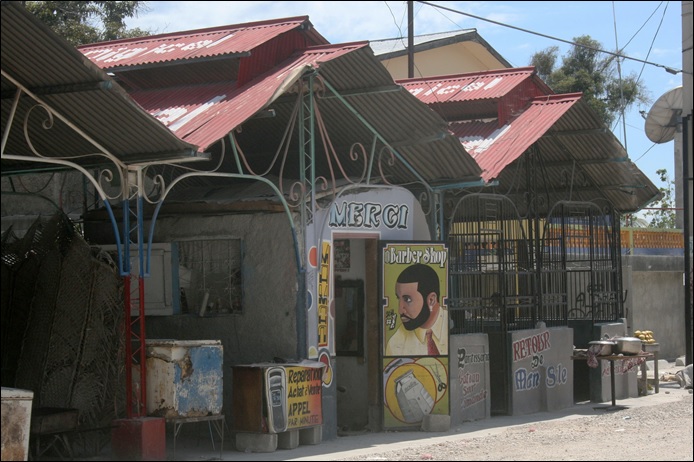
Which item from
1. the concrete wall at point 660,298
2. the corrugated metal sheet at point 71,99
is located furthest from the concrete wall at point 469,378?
the concrete wall at point 660,298

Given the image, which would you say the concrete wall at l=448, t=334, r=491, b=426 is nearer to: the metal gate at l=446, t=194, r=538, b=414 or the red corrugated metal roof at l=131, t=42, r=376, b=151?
the metal gate at l=446, t=194, r=538, b=414

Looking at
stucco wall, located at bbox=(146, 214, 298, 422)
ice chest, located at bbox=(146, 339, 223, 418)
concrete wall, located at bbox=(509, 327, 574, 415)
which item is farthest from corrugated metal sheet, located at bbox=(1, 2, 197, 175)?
concrete wall, located at bbox=(509, 327, 574, 415)

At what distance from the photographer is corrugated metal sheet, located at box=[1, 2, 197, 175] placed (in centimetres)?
988

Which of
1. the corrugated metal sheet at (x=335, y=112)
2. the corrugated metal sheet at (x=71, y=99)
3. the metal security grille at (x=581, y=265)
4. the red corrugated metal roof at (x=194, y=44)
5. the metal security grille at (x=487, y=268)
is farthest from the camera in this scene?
the metal security grille at (x=581, y=265)

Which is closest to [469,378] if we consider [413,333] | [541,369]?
[413,333]

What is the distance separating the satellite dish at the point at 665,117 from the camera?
2184 centimetres

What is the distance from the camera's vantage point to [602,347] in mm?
16578

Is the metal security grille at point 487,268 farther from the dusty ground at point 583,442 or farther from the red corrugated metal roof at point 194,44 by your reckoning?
the red corrugated metal roof at point 194,44

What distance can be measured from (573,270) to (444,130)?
16.3 ft

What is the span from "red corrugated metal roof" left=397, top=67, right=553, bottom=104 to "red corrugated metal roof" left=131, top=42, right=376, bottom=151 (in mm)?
4292

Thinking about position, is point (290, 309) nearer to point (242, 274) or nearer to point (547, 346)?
point (242, 274)

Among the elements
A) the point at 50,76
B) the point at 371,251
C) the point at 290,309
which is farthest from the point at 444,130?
the point at 50,76

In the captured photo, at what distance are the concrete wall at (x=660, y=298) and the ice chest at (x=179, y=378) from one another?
14.2m

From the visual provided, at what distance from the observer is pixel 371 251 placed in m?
14.3
